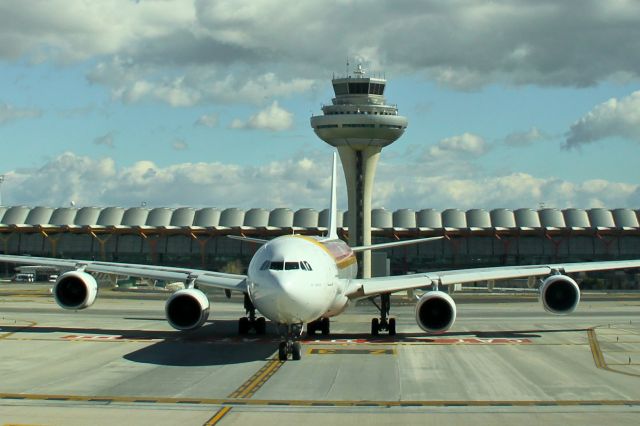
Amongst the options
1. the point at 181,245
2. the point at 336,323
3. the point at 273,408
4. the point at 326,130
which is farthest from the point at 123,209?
the point at 273,408

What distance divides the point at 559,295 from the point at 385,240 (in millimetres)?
108882

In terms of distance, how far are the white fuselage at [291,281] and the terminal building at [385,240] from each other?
107 m

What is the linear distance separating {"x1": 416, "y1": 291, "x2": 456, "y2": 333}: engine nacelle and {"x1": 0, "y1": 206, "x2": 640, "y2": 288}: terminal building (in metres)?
103

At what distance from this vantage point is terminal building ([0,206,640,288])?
143000 mm

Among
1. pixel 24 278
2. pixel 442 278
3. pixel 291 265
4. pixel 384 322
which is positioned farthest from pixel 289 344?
pixel 24 278

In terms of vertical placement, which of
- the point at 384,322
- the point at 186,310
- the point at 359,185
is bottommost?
the point at 384,322

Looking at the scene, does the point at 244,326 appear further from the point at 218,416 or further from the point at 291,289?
the point at 218,416

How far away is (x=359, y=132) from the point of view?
123562mm

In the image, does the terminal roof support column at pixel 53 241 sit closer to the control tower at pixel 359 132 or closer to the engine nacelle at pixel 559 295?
the control tower at pixel 359 132

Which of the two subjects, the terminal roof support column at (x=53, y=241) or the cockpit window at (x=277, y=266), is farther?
the terminal roof support column at (x=53, y=241)

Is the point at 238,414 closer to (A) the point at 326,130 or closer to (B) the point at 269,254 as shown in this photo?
(B) the point at 269,254

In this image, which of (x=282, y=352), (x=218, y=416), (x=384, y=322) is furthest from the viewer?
(x=384, y=322)

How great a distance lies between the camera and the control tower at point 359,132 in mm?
123688

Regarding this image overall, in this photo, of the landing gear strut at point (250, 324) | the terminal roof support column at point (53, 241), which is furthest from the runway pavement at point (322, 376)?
the terminal roof support column at point (53, 241)
